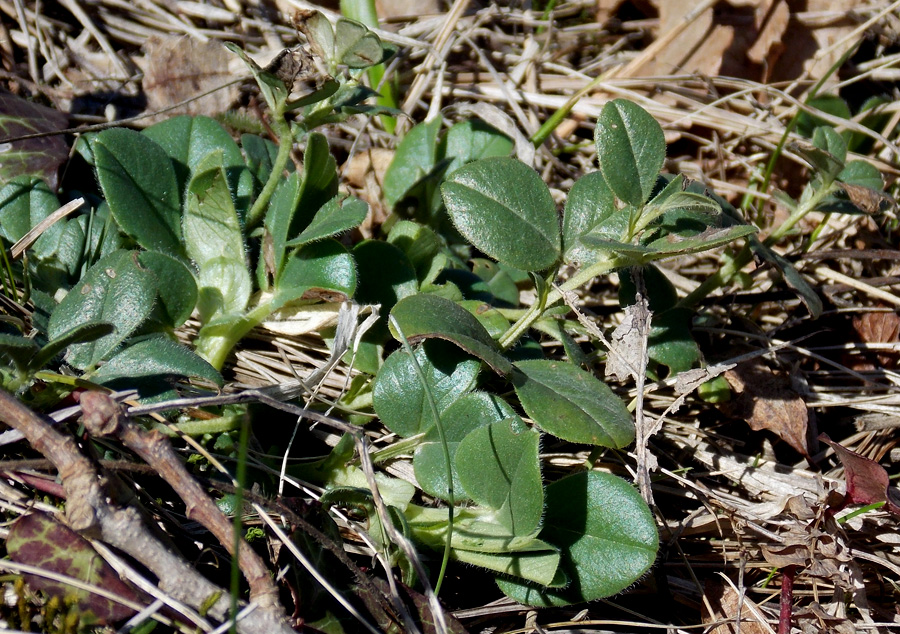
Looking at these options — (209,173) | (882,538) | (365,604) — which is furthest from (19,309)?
(882,538)

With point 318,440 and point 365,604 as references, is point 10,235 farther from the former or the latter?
point 365,604

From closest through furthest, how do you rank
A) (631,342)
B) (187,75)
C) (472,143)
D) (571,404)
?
(571,404), (631,342), (472,143), (187,75)

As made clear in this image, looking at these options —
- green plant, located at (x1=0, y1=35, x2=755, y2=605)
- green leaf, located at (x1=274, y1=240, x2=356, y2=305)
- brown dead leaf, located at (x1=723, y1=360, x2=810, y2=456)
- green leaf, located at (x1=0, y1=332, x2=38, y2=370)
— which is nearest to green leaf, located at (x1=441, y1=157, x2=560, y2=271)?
green plant, located at (x1=0, y1=35, x2=755, y2=605)

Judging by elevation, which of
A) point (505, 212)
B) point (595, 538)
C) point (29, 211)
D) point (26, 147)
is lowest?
point (595, 538)

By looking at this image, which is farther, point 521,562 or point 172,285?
point 172,285

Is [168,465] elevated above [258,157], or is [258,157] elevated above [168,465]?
[258,157]

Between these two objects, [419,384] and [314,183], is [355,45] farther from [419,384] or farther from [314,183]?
[419,384]

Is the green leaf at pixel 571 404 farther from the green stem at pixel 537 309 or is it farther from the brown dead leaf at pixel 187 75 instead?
the brown dead leaf at pixel 187 75

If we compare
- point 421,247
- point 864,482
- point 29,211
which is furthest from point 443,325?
point 29,211
